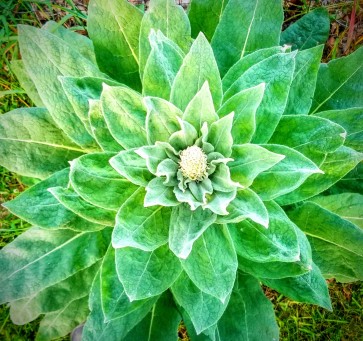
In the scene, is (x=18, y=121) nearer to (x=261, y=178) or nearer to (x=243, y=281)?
(x=261, y=178)

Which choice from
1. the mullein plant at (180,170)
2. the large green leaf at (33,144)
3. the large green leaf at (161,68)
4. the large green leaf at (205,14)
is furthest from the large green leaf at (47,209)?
the large green leaf at (205,14)

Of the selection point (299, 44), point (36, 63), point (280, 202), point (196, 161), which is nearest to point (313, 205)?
point (280, 202)

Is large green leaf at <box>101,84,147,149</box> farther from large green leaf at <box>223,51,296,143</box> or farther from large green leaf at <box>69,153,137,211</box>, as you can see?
large green leaf at <box>223,51,296,143</box>

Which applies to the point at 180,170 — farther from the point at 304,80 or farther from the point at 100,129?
the point at 304,80

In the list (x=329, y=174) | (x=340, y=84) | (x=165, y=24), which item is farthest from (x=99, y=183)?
(x=340, y=84)

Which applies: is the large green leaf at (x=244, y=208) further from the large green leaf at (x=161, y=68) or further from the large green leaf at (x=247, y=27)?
the large green leaf at (x=247, y=27)

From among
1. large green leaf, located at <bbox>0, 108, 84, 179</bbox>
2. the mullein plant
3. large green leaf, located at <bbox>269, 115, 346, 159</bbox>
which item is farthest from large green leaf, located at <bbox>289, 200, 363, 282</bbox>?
large green leaf, located at <bbox>0, 108, 84, 179</bbox>
